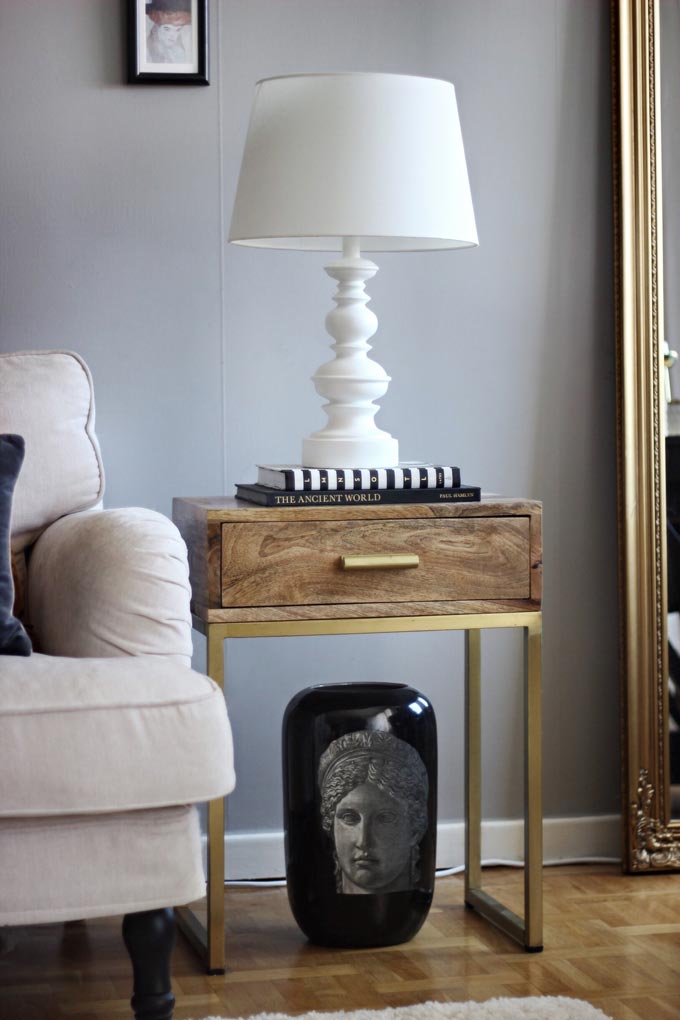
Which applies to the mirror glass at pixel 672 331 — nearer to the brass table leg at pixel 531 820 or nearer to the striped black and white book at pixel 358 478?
the brass table leg at pixel 531 820

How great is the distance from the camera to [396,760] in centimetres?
205

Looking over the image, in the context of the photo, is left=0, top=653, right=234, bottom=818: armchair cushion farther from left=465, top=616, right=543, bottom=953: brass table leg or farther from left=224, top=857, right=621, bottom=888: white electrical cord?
left=224, top=857, right=621, bottom=888: white electrical cord

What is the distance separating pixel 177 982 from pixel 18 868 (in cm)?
55

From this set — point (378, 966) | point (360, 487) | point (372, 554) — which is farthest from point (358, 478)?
point (378, 966)

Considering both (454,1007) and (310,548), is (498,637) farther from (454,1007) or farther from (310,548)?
(454,1007)

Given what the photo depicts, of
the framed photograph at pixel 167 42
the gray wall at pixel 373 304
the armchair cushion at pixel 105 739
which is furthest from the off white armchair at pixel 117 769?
the framed photograph at pixel 167 42

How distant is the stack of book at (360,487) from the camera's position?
199 cm

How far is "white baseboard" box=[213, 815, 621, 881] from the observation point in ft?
7.95

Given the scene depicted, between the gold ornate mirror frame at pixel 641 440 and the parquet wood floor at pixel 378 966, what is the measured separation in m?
0.21

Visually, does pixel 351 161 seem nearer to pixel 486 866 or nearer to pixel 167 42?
pixel 167 42

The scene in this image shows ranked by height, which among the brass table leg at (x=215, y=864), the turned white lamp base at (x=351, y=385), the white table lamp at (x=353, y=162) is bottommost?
the brass table leg at (x=215, y=864)

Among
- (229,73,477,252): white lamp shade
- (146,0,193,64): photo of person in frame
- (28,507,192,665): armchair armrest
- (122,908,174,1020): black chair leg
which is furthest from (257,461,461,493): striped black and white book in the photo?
(146,0,193,64): photo of person in frame

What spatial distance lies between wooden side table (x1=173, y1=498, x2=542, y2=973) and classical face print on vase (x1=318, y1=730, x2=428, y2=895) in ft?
0.61

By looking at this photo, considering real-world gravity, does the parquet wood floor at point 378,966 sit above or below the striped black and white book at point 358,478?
below
